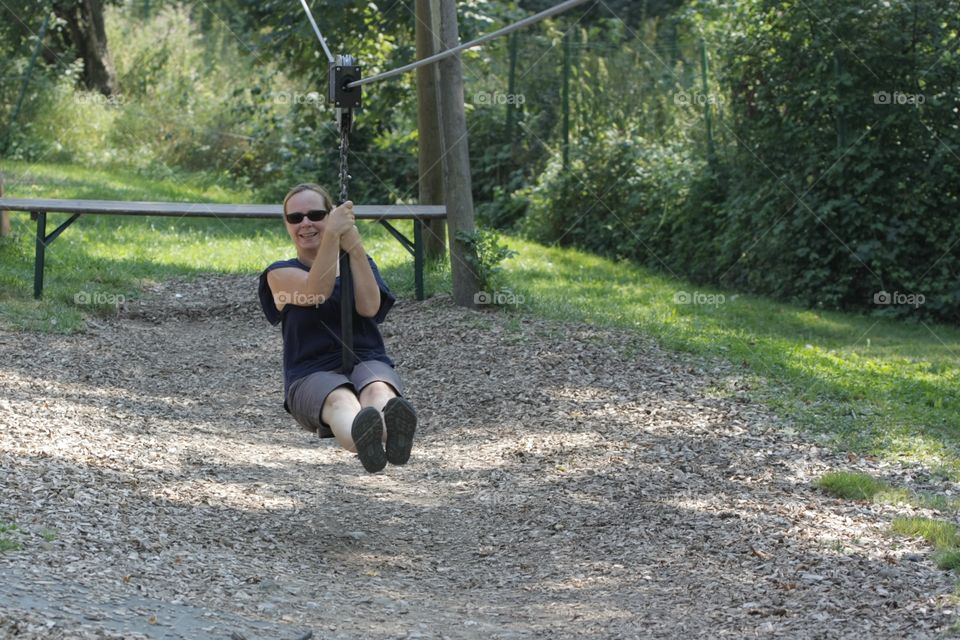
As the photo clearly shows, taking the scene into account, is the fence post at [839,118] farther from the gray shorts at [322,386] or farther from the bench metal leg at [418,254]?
the gray shorts at [322,386]

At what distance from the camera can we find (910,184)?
36.0 ft

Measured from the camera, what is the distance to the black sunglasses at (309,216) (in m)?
5.44

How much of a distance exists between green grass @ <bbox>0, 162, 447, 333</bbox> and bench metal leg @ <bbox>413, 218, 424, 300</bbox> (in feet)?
1.08

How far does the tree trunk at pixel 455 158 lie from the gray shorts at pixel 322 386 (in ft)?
13.9

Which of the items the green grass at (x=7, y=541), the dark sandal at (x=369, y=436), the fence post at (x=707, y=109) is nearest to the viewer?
the green grass at (x=7, y=541)

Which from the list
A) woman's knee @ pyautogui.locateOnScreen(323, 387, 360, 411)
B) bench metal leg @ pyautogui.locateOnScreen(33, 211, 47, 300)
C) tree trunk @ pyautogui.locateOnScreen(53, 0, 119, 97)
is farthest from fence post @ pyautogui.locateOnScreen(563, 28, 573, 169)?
woman's knee @ pyautogui.locateOnScreen(323, 387, 360, 411)

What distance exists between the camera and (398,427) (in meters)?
4.93

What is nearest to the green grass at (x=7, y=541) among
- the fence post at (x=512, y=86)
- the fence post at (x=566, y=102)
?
the fence post at (x=566, y=102)

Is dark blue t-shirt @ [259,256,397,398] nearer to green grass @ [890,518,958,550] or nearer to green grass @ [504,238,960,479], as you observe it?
green grass @ [890,518,958,550]

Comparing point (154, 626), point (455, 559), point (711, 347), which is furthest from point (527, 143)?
point (154, 626)

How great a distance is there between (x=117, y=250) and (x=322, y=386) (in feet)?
24.7

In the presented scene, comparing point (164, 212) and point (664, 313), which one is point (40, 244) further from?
point (664, 313)

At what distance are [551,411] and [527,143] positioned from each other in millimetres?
8090

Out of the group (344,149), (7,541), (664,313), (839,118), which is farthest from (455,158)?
(7,541)
